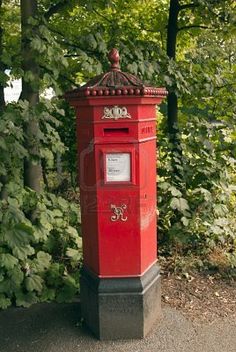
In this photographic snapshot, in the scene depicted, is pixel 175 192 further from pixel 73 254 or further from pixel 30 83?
pixel 30 83

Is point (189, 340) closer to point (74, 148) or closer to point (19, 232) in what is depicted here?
point (19, 232)

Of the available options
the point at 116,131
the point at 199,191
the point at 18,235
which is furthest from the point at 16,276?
the point at 199,191

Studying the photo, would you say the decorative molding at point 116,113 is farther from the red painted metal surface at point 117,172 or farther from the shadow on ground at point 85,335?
the shadow on ground at point 85,335

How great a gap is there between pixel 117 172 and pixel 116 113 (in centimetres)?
39

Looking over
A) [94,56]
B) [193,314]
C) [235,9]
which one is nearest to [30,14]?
[94,56]

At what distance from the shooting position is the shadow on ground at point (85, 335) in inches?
119

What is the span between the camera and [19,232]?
3.11 meters

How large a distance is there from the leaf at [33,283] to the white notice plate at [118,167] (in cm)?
124

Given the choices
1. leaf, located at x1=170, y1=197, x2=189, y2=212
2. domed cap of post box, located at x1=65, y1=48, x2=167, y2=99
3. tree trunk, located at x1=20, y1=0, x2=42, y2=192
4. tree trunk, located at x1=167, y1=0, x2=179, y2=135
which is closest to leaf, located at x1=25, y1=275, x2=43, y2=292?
tree trunk, located at x1=20, y1=0, x2=42, y2=192

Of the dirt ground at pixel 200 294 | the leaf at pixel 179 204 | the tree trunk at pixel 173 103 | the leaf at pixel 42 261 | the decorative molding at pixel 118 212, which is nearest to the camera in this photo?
the decorative molding at pixel 118 212

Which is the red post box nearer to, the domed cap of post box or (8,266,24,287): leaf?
the domed cap of post box

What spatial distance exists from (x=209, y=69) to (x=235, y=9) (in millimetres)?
663

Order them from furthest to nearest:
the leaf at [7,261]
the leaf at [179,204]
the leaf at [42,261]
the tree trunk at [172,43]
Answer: the tree trunk at [172,43] → the leaf at [179,204] → the leaf at [42,261] → the leaf at [7,261]

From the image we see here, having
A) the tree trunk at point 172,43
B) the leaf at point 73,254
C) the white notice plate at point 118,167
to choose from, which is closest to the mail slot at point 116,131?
the white notice plate at point 118,167
